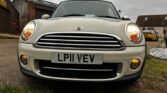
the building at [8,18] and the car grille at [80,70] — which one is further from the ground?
the car grille at [80,70]

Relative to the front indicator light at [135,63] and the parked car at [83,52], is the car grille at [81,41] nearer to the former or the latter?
the parked car at [83,52]

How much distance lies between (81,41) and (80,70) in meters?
0.33

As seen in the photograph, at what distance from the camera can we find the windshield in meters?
4.36

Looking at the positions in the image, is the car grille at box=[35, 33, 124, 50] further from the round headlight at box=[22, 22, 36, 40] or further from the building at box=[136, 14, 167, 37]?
the building at box=[136, 14, 167, 37]

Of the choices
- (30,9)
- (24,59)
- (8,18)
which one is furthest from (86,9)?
(30,9)

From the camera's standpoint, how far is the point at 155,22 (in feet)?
218

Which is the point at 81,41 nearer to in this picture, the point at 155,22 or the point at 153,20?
the point at 155,22

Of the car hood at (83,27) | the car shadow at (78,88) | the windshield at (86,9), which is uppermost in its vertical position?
the windshield at (86,9)

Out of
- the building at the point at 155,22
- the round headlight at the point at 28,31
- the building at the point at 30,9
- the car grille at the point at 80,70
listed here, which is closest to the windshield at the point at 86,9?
the round headlight at the point at 28,31

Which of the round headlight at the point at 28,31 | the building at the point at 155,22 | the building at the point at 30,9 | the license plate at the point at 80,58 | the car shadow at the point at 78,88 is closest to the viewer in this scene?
the license plate at the point at 80,58

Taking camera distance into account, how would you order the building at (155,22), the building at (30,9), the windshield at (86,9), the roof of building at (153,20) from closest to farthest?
the windshield at (86,9)
the building at (30,9)
the building at (155,22)
the roof of building at (153,20)

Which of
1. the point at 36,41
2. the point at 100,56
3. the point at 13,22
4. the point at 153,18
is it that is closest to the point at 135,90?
the point at 100,56

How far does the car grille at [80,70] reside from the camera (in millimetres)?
2949

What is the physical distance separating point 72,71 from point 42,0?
889 inches
